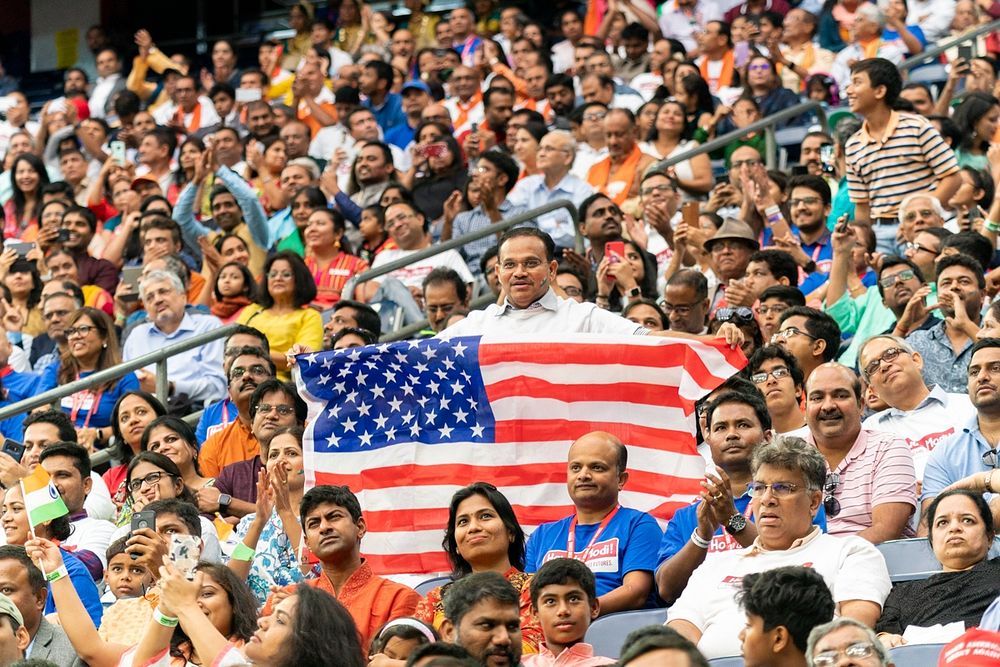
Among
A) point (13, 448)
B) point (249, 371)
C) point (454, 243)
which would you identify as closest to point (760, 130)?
point (454, 243)

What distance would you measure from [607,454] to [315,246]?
203 inches

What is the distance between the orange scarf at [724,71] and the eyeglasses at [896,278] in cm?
611

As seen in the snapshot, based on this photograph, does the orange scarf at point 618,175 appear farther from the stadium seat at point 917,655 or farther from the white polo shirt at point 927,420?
the stadium seat at point 917,655

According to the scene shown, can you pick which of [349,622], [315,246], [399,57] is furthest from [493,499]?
[399,57]

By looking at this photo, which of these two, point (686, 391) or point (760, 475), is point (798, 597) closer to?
point (760, 475)

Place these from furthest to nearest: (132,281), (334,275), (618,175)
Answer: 1. (618,175)
2. (132,281)
3. (334,275)

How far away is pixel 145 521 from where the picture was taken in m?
7.79

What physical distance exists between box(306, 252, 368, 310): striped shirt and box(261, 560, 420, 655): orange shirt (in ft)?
15.8

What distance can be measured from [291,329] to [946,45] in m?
6.21

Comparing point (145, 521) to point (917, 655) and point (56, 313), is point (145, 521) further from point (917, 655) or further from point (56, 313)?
point (56, 313)

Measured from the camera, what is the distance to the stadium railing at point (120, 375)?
33.7ft

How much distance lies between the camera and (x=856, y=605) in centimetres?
661

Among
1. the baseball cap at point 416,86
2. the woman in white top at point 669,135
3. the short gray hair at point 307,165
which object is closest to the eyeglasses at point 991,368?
the woman in white top at point 669,135

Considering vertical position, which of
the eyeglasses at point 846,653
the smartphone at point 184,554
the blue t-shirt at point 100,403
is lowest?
the eyeglasses at point 846,653
